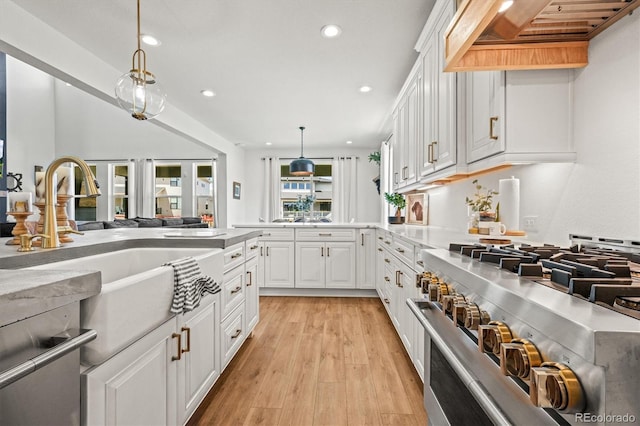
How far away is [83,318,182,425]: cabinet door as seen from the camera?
0.92 metres

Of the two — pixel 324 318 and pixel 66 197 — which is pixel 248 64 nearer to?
pixel 66 197

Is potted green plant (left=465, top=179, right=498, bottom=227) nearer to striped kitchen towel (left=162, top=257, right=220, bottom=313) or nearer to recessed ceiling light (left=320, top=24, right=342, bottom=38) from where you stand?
striped kitchen towel (left=162, top=257, right=220, bottom=313)

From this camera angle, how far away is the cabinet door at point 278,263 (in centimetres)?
426

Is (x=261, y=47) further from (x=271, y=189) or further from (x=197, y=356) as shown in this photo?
(x=271, y=189)

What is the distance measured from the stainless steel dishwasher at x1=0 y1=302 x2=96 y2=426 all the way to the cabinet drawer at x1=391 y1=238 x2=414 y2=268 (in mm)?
1699

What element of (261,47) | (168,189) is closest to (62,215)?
(261,47)

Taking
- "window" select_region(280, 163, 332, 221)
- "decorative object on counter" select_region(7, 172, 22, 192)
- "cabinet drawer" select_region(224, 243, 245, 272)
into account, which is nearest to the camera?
"cabinet drawer" select_region(224, 243, 245, 272)

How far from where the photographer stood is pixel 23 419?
0.63 m

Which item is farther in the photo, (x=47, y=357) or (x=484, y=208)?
(x=484, y=208)

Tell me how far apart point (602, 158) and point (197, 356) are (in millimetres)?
2004

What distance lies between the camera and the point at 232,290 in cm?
223

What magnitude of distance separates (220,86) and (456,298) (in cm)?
375

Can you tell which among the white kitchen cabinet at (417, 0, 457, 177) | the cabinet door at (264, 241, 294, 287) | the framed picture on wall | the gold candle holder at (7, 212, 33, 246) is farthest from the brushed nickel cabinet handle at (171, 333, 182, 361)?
the framed picture on wall

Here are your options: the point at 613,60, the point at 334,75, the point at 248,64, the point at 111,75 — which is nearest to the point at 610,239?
the point at 613,60
